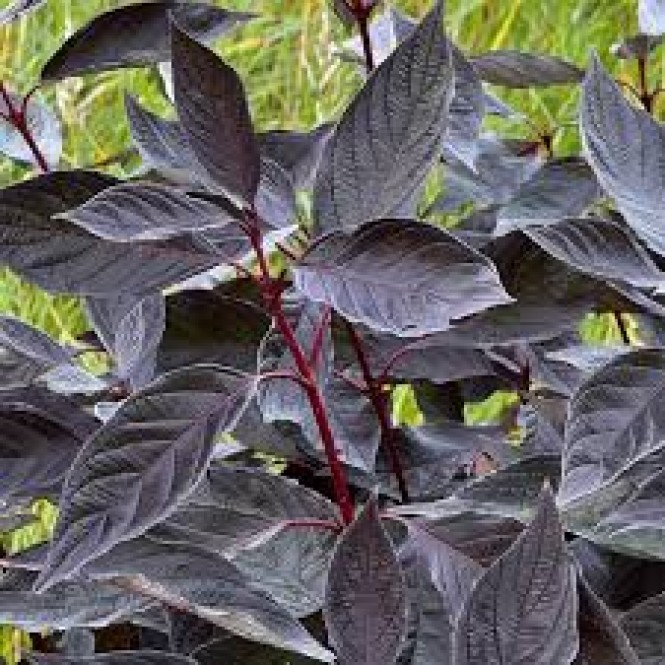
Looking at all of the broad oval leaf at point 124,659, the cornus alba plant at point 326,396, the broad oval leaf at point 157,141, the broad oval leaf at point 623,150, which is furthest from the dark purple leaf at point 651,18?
the broad oval leaf at point 124,659

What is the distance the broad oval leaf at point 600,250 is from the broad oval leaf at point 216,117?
165 millimetres

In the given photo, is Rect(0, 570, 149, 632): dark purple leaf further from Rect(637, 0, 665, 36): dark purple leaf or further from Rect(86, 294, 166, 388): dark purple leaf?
Rect(637, 0, 665, 36): dark purple leaf

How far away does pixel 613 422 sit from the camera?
2.93 ft

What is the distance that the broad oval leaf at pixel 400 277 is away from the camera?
32.3 inches

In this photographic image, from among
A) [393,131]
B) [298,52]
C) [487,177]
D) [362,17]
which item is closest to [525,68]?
[487,177]

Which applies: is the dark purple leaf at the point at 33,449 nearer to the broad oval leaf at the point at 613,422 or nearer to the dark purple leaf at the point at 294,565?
the dark purple leaf at the point at 294,565

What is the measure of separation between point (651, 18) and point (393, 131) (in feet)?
1.50

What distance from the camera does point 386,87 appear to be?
89 centimetres

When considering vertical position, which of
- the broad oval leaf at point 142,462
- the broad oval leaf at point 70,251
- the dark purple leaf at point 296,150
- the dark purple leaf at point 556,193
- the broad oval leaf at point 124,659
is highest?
the broad oval leaf at point 70,251

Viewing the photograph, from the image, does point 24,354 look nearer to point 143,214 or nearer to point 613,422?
point 143,214

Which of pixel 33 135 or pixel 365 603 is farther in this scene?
pixel 33 135

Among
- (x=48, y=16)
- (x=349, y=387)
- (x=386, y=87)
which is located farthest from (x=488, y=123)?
(x=386, y=87)

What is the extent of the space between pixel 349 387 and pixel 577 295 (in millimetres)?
168

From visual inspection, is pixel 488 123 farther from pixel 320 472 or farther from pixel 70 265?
pixel 70 265
